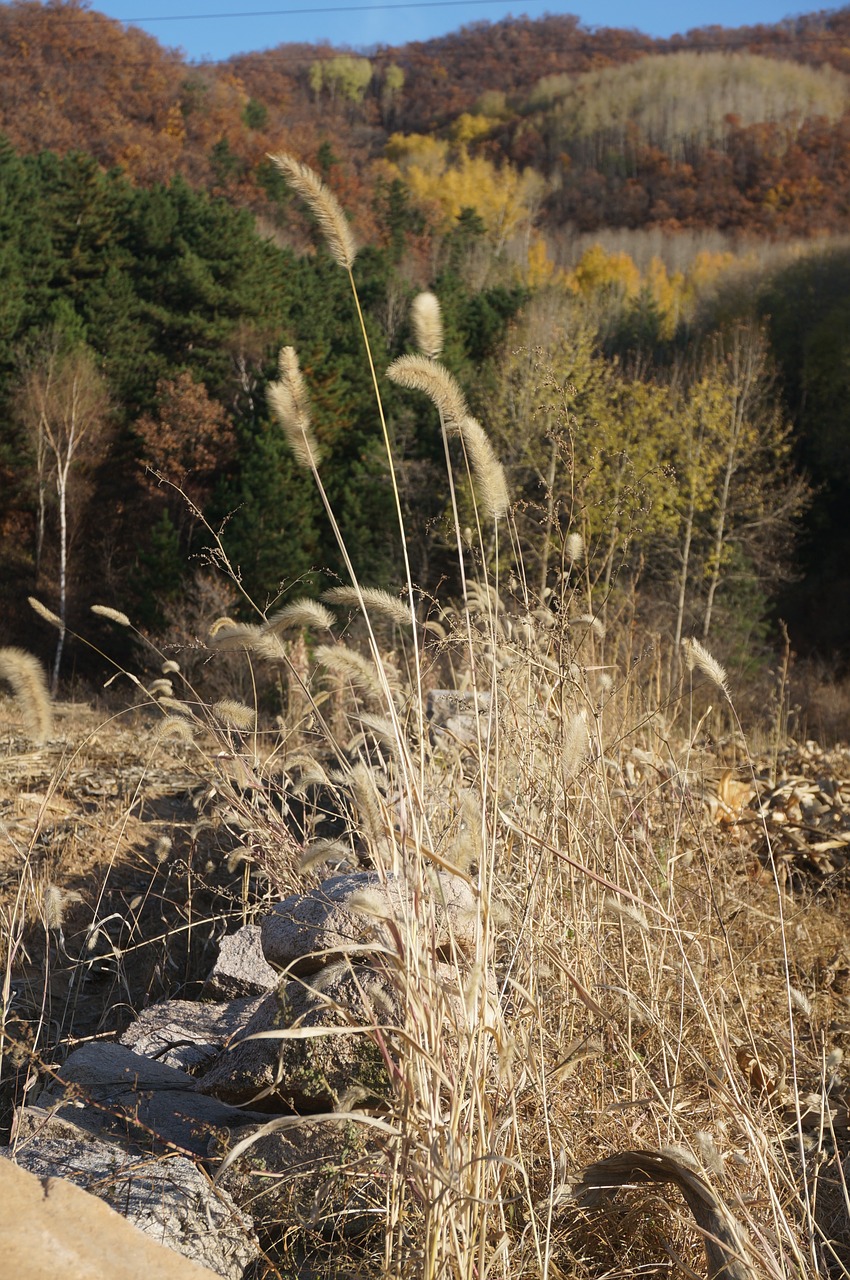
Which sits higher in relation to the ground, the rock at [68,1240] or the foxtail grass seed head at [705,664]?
the foxtail grass seed head at [705,664]

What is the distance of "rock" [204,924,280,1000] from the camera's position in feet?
10.2

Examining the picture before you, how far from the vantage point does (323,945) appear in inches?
87.1

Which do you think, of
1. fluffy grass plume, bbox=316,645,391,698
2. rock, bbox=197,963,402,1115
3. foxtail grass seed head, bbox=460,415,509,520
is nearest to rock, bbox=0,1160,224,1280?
rock, bbox=197,963,402,1115

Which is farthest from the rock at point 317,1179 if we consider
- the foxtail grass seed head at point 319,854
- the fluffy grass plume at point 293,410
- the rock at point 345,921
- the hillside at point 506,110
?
the hillside at point 506,110

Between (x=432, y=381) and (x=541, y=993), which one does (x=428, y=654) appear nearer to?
(x=541, y=993)

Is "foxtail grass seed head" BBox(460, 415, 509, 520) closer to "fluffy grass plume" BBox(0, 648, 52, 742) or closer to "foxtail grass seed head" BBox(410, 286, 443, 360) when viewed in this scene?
"foxtail grass seed head" BBox(410, 286, 443, 360)

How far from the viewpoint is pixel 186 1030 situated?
9.39 feet

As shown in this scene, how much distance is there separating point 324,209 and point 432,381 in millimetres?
327

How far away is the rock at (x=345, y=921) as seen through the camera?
181 cm

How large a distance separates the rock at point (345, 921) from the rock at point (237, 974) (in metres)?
0.74

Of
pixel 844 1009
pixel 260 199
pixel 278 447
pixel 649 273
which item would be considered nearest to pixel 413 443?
pixel 278 447

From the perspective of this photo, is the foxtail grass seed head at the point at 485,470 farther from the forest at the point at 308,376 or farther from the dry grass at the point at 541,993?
the forest at the point at 308,376

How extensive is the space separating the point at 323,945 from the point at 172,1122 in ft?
1.68

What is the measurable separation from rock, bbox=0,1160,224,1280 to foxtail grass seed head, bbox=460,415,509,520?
3.74ft
